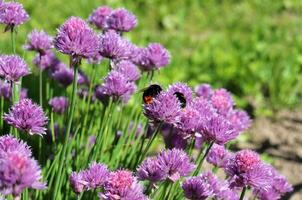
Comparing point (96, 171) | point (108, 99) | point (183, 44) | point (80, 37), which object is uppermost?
point (183, 44)

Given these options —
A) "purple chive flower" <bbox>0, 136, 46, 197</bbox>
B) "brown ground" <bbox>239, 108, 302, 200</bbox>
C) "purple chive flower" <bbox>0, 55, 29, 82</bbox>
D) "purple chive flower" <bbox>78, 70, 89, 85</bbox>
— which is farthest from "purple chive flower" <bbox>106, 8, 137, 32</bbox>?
"brown ground" <bbox>239, 108, 302, 200</bbox>

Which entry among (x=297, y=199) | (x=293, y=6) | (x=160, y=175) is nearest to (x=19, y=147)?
(x=160, y=175)

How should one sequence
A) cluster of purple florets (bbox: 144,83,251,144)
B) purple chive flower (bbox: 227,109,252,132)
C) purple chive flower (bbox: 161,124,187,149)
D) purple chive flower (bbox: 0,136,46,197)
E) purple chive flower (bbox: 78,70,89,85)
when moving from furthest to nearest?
purple chive flower (bbox: 78,70,89,85), purple chive flower (bbox: 227,109,252,132), purple chive flower (bbox: 161,124,187,149), cluster of purple florets (bbox: 144,83,251,144), purple chive flower (bbox: 0,136,46,197)

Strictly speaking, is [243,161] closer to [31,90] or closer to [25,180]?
[25,180]

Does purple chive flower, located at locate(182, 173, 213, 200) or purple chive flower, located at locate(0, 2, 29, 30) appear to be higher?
purple chive flower, located at locate(0, 2, 29, 30)

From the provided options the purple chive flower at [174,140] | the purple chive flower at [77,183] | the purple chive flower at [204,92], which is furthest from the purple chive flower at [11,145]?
the purple chive flower at [204,92]

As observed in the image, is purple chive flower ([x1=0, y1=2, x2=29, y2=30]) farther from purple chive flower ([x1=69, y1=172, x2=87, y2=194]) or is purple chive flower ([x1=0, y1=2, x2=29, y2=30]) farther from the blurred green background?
the blurred green background

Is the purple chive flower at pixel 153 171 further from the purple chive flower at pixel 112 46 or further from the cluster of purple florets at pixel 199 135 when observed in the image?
the purple chive flower at pixel 112 46

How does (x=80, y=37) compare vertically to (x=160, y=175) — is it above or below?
above
